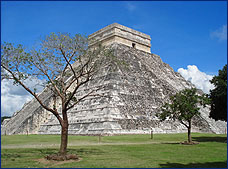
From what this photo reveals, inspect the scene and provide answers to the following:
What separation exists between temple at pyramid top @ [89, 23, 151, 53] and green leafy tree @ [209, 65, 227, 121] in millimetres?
15000

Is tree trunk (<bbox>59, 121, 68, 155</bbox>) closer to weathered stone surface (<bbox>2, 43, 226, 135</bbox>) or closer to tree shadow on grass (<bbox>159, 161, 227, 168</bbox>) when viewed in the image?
tree shadow on grass (<bbox>159, 161, 227, 168</bbox>)

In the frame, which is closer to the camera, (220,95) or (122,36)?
(220,95)

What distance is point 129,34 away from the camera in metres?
30.9

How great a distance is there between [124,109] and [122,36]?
42.4 ft

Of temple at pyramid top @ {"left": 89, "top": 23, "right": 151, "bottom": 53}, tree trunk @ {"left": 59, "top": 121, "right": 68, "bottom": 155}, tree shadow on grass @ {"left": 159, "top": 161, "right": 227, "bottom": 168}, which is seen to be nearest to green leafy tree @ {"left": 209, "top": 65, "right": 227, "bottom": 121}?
tree shadow on grass @ {"left": 159, "top": 161, "right": 227, "bottom": 168}

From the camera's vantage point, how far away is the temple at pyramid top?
29438mm

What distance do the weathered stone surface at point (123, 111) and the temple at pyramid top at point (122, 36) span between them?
308 cm

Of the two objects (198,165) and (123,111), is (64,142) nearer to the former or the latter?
(198,165)

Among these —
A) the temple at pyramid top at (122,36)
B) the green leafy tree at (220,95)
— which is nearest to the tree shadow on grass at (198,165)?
the green leafy tree at (220,95)

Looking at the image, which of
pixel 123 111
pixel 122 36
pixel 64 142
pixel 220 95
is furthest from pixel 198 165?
pixel 122 36

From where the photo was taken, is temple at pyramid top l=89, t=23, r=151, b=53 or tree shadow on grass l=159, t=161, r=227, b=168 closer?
tree shadow on grass l=159, t=161, r=227, b=168

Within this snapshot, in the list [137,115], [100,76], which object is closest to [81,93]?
[100,76]

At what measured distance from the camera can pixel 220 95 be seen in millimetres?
15438

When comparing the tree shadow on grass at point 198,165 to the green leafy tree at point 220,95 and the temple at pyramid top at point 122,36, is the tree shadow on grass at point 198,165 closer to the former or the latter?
the green leafy tree at point 220,95
